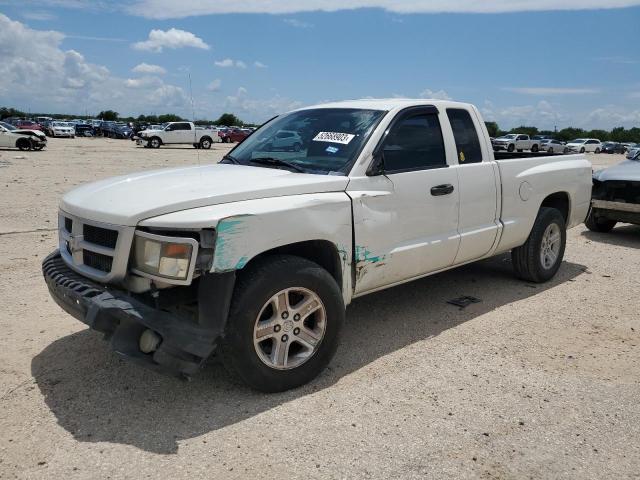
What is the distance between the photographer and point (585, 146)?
5844 cm

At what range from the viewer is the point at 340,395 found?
144 inches

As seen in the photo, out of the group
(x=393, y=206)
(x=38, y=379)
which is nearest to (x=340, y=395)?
(x=393, y=206)

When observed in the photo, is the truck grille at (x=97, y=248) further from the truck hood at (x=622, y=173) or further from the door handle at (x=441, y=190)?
the truck hood at (x=622, y=173)

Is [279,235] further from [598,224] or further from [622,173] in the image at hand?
[598,224]

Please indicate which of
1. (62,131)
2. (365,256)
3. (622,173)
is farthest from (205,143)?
(365,256)

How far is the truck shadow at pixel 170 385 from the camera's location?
3.25 metres

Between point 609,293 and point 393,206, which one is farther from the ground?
point 393,206

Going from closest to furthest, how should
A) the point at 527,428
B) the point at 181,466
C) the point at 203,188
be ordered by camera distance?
the point at 181,466
the point at 527,428
the point at 203,188

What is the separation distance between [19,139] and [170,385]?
95.2 feet

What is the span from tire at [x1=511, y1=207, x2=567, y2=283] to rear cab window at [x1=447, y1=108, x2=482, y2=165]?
1.36m

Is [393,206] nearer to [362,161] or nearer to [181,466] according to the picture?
[362,161]

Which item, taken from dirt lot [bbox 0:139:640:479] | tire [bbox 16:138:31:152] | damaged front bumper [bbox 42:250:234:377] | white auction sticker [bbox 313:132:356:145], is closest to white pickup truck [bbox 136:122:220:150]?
tire [bbox 16:138:31:152]

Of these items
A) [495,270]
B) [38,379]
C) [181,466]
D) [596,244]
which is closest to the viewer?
[181,466]

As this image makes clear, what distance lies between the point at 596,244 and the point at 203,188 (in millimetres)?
6992
